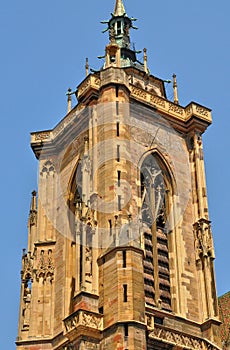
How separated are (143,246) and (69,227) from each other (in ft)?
12.2

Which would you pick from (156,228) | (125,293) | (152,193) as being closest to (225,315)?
(156,228)

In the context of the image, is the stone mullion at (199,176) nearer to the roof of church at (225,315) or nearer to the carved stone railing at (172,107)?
the carved stone railing at (172,107)

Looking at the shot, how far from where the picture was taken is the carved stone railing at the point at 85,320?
27859 mm

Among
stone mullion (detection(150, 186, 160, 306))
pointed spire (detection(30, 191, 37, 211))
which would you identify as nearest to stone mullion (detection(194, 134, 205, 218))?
stone mullion (detection(150, 186, 160, 306))

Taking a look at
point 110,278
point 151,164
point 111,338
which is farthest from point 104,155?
point 111,338

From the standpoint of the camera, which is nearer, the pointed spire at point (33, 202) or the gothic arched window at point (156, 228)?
the gothic arched window at point (156, 228)

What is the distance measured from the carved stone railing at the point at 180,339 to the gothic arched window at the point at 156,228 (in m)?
1.18

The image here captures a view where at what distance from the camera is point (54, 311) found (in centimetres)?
3203

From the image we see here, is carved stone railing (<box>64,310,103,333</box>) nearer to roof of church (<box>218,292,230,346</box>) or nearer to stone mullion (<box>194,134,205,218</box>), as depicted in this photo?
stone mullion (<box>194,134,205,218</box>)

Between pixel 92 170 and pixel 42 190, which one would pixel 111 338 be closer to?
pixel 92 170

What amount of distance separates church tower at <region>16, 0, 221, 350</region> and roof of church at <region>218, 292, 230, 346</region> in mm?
4507

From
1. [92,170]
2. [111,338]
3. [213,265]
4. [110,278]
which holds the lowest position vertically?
[111,338]

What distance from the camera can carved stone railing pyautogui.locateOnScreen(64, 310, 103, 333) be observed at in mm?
27859

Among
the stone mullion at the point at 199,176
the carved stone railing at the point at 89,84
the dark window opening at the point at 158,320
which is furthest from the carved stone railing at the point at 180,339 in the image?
the carved stone railing at the point at 89,84
